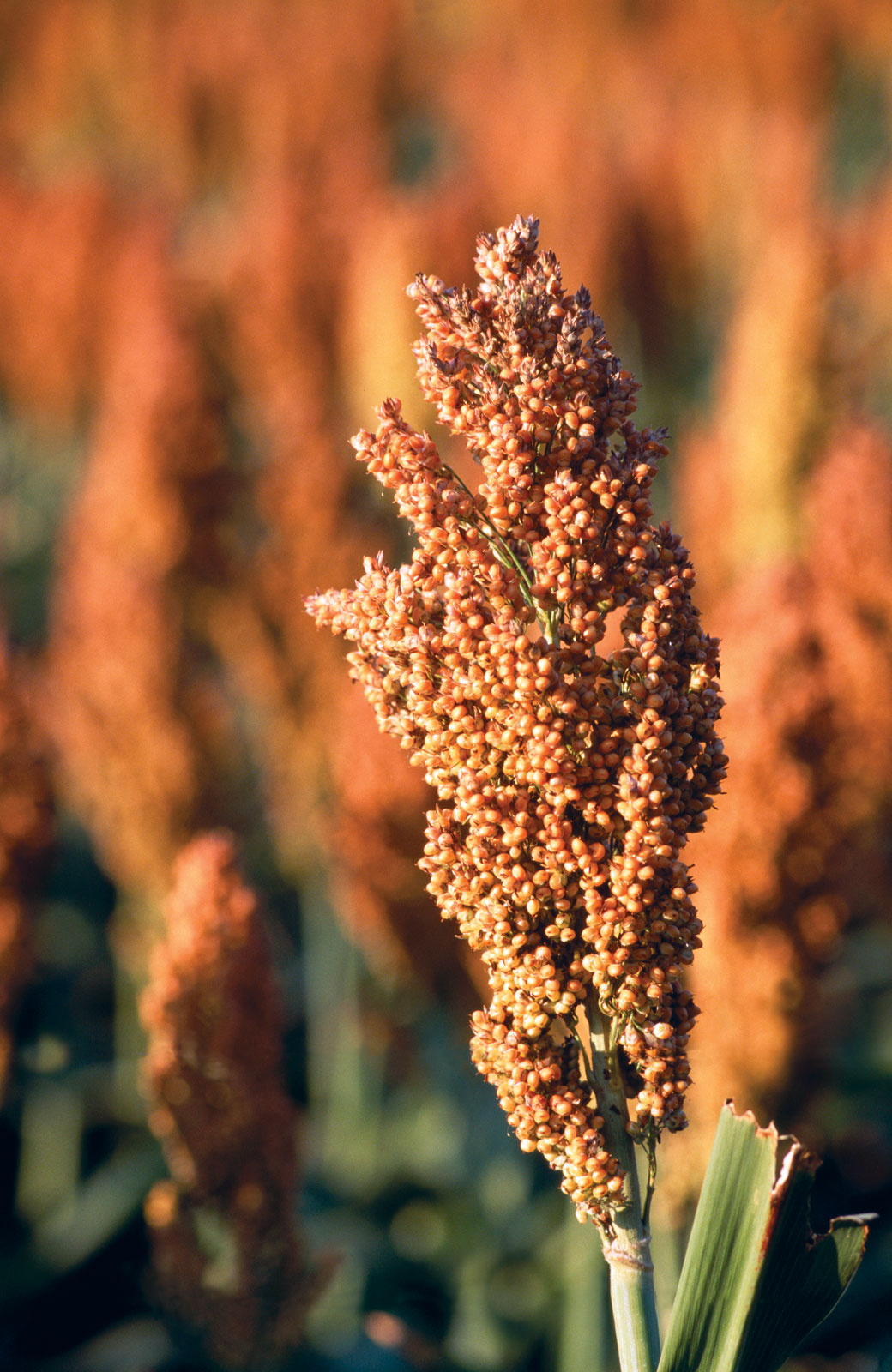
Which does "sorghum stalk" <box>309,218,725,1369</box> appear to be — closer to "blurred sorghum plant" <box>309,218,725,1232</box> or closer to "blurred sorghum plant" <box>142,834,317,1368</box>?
"blurred sorghum plant" <box>309,218,725,1232</box>

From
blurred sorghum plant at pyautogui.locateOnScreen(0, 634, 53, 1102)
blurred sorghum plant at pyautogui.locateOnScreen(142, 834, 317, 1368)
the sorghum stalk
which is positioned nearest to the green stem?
the sorghum stalk

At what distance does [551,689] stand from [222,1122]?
65.3 inches

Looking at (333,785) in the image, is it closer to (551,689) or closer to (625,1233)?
(625,1233)

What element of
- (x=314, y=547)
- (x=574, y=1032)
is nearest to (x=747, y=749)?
(x=574, y=1032)

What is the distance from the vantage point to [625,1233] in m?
1.60

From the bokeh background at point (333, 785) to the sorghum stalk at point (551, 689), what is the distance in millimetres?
1259

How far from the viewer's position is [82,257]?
347 inches

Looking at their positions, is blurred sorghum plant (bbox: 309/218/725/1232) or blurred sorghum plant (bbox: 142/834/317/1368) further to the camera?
blurred sorghum plant (bbox: 142/834/317/1368)

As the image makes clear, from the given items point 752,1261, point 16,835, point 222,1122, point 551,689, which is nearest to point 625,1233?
point 752,1261

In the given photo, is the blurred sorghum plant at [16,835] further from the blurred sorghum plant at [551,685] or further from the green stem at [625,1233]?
the green stem at [625,1233]

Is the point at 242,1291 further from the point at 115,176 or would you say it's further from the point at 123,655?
the point at 115,176

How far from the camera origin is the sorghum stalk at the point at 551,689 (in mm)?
1470

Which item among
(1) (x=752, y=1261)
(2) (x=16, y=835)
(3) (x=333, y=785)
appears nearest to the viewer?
(1) (x=752, y=1261)

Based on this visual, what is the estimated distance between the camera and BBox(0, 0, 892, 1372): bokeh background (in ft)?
9.85
